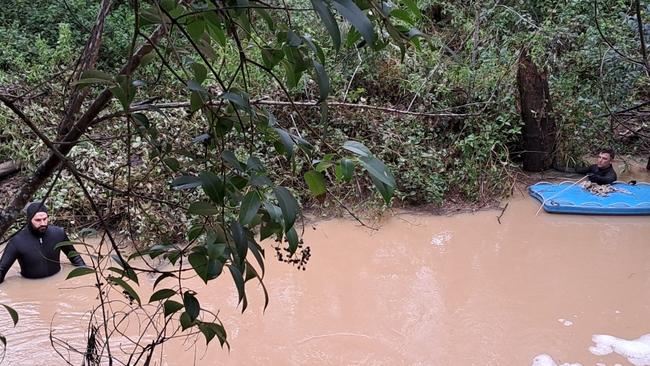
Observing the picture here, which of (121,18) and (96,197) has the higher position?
(121,18)

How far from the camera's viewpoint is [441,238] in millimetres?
4973

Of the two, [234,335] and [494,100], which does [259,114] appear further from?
[494,100]

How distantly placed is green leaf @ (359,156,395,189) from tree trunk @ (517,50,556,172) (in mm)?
5518

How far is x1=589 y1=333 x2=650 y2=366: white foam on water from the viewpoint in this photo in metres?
3.31

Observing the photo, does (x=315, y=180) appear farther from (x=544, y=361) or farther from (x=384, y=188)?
(x=544, y=361)

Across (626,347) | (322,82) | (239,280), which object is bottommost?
(626,347)

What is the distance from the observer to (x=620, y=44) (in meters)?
5.92

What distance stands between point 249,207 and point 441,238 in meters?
4.30

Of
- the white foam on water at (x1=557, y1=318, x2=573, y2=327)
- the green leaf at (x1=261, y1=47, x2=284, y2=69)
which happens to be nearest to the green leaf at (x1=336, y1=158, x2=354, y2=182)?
the green leaf at (x1=261, y1=47, x2=284, y2=69)

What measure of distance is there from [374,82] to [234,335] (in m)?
3.61

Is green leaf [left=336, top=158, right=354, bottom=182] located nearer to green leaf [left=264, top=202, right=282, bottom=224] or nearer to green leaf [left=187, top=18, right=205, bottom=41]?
green leaf [left=264, top=202, right=282, bottom=224]

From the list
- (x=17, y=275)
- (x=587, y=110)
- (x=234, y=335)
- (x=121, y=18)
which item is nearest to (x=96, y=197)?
(x=17, y=275)

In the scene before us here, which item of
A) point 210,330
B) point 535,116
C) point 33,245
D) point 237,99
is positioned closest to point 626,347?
point 535,116

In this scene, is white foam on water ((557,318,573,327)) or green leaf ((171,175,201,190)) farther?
white foam on water ((557,318,573,327))
